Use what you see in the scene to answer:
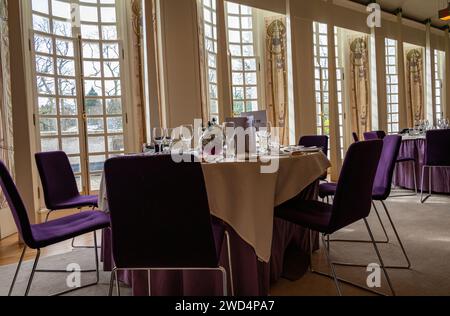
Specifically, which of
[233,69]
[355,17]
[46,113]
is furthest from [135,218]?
[355,17]

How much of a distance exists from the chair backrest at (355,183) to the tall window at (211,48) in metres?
3.75

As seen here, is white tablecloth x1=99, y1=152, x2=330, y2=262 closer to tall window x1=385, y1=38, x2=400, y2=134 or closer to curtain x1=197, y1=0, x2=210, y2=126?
curtain x1=197, y1=0, x2=210, y2=126

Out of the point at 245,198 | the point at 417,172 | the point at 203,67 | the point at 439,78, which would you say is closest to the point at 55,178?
the point at 245,198

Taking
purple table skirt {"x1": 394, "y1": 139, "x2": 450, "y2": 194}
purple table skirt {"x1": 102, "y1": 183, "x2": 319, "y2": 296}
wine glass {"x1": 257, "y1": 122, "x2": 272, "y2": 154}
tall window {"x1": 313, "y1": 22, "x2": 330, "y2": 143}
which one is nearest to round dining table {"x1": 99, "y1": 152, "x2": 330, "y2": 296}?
purple table skirt {"x1": 102, "y1": 183, "x2": 319, "y2": 296}

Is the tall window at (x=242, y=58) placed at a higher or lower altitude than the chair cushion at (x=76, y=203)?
higher

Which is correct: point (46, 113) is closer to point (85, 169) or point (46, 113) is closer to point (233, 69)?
point (85, 169)

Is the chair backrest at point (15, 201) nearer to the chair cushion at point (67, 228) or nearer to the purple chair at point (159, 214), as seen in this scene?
the chair cushion at point (67, 228)

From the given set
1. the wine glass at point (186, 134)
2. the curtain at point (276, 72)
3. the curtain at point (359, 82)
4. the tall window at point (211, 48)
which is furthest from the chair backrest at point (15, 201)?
the curtain at point (359, 82)

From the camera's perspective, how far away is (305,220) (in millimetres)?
1923

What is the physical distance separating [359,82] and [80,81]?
6.23m

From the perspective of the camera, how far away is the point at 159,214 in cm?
141

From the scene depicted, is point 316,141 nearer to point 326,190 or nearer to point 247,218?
point 326,190

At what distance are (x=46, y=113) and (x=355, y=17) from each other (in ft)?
22.1

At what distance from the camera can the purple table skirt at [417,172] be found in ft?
16.7
